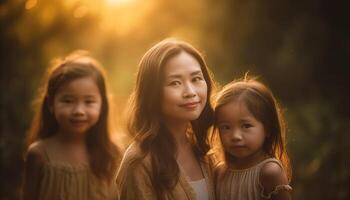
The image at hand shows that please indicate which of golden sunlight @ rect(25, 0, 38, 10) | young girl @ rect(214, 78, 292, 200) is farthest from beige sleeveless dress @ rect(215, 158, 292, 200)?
golden sunlight @ rect(25, 0, 38, 10)

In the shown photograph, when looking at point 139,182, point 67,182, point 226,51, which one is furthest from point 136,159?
point 226,51

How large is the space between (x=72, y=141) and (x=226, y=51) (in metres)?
2.24

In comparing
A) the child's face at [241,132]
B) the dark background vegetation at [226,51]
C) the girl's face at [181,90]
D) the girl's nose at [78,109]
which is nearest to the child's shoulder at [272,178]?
the child's face at [241,132]

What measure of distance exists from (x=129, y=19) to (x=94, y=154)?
2.48m

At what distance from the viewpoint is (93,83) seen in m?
4.65

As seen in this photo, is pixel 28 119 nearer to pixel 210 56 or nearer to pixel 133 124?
pixel 210 56

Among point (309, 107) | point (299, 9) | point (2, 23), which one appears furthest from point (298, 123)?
point (2, 23)

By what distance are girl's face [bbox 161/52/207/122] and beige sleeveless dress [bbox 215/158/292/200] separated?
41 cm

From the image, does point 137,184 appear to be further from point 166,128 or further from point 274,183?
point 274,183

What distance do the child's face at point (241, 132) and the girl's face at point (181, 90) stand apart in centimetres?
18

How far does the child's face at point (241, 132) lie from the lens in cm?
368

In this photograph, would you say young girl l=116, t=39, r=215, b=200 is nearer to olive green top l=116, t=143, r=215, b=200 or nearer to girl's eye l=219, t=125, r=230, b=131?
olive green top l=116, t=143, r=215, b=200

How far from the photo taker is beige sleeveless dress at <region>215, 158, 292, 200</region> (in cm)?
362

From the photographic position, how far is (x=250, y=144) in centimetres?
368
